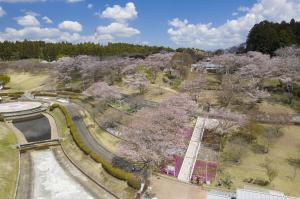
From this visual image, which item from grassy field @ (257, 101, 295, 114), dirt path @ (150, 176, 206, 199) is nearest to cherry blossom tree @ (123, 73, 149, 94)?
grassy field @ (257, 101, 295, 114)

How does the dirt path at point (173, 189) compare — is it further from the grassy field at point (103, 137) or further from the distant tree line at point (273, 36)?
the distant tree line at point (273, 36)

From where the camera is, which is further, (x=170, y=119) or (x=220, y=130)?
(x=220, y=130)

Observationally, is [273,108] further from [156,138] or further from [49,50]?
[49,50]

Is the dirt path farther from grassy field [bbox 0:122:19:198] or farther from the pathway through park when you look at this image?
grassy field [bbox 0:122:19:198]

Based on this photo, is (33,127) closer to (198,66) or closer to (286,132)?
(286,132)

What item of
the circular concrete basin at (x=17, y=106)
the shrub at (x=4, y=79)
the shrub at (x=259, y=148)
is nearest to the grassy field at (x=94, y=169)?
the circular concrete basin at (x=17, y=106)

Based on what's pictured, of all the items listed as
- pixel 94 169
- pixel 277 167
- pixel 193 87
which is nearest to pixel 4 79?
pixel 193 87

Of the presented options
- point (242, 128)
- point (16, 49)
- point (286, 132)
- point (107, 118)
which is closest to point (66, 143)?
point (107, 118)
